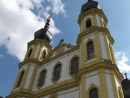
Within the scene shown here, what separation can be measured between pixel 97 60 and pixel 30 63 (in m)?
10.0

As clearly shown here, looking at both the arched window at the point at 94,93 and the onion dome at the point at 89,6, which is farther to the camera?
the onion dome at the point at 89,6

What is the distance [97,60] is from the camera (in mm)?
15852

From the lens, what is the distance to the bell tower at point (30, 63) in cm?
2000

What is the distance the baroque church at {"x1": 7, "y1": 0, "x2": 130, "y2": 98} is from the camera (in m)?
14.5

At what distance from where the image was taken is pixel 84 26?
833 inches

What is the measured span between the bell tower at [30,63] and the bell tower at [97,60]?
21.2 feet

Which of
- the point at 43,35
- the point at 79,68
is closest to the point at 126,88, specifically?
the point at 79,68

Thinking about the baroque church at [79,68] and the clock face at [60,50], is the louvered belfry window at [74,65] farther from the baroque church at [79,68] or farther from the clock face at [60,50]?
the clock face at [60,50]

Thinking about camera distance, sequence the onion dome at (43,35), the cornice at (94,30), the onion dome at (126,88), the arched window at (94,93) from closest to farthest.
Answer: the arched window at (94,93)
the cornice at (94,30)
the onion dome at (126,88)
the onion dome at (43,35)

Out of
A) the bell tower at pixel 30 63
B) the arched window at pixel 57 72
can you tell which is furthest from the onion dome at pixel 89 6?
the arched window at pixel 57 72

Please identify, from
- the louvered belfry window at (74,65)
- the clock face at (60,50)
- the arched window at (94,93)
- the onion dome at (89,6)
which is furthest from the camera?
the onion dome at (89,6)

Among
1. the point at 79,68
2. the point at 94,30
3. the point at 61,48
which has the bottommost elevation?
the point at 79,68

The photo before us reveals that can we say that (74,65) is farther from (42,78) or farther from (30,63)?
(30,63)

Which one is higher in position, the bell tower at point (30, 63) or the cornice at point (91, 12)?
the cornice at point (91, 12)
